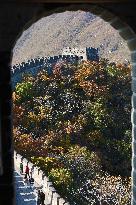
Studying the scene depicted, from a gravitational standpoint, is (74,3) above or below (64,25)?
below

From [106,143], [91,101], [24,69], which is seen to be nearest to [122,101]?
[91,101]

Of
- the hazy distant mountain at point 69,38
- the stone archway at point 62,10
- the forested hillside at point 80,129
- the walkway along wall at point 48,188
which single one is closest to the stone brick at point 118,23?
the stone archway at point 62,10

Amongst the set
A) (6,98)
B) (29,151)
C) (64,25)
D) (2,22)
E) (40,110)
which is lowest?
(6,98)

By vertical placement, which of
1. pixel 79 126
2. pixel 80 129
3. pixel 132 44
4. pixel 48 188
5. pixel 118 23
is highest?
pixel 79 126

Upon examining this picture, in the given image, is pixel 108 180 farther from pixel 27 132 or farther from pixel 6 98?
pixel 6 98

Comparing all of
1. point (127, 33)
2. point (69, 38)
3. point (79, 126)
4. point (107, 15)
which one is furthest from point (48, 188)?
point (69, 38)

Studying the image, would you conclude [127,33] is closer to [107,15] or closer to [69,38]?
[107,15]

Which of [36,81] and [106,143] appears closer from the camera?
[106,143]
